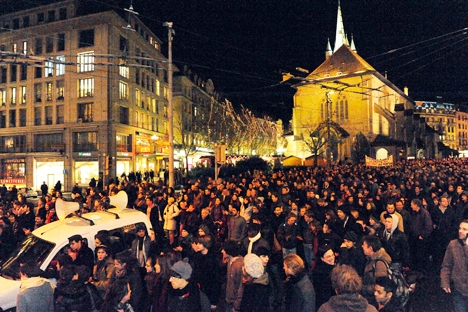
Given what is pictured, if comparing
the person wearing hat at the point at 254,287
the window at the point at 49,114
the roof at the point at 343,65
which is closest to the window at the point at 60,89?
the window at the point at 49,114

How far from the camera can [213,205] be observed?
10.4m

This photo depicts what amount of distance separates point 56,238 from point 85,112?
32897 millimetres

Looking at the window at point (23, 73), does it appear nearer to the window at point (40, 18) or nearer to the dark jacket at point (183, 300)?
the window at point (40, 18)

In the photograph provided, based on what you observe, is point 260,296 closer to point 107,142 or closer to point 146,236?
Answer: point 146,236

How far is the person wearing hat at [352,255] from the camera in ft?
17.1

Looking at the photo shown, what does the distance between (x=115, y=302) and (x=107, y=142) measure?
32735mm

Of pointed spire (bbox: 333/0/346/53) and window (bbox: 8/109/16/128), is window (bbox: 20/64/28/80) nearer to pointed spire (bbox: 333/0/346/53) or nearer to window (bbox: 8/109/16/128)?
window (bbox: 8/109/16/128)

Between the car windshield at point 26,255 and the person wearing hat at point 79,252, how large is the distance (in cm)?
28

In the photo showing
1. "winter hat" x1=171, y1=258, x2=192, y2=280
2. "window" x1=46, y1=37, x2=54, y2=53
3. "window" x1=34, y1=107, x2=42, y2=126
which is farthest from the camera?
"window" x1=34, y1=107, x2=42, y2=126

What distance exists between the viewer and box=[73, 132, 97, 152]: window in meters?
34.5

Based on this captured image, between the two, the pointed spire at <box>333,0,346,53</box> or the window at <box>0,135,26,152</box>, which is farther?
the pointed spire at <box>333,0,346,53</box>

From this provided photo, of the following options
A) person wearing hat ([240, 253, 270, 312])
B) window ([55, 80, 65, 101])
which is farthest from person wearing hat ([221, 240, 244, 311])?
window ([55, 80, 65, 101])

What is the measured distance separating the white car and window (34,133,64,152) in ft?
108

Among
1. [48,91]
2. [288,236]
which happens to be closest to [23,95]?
[48,91]
